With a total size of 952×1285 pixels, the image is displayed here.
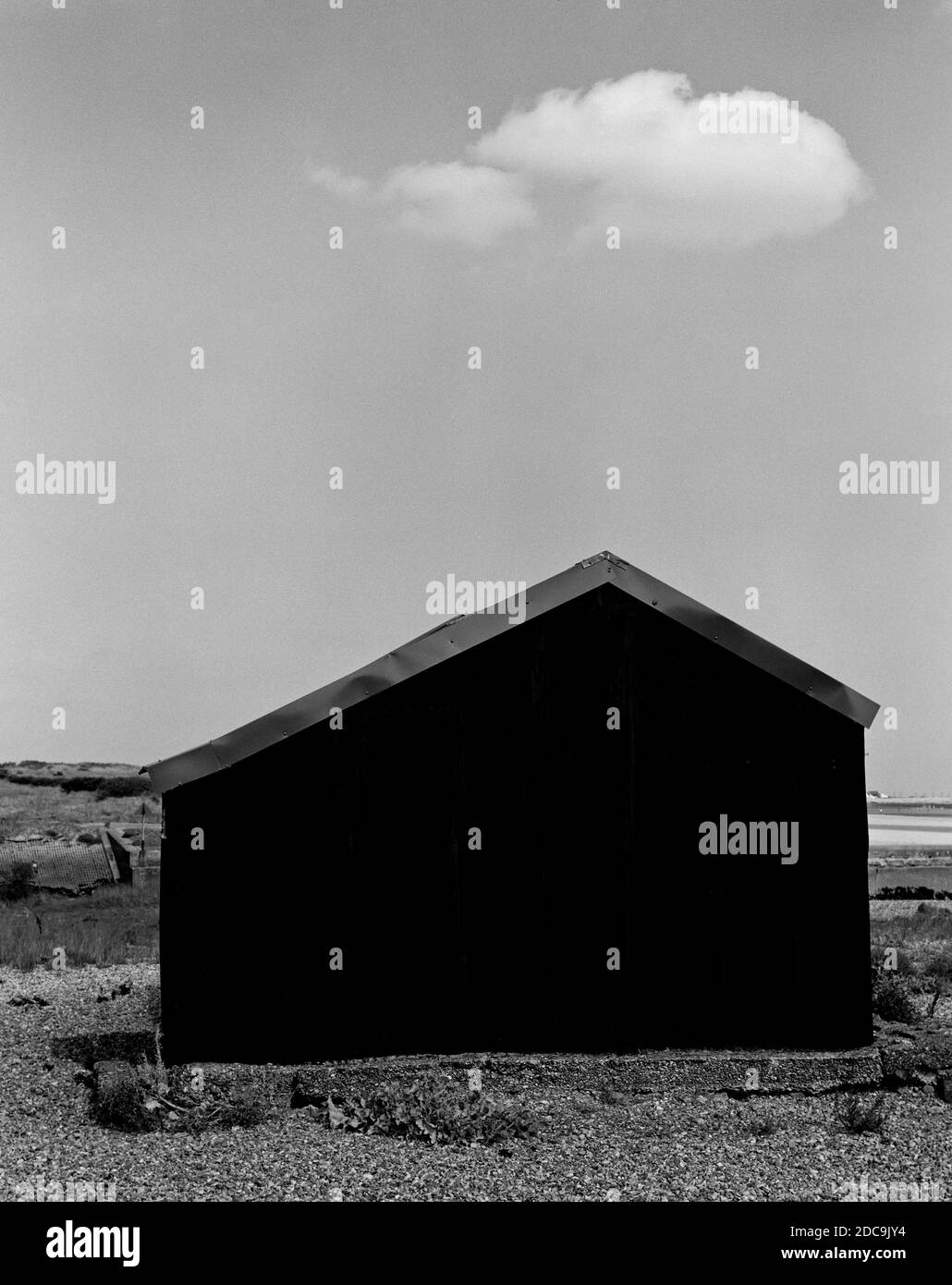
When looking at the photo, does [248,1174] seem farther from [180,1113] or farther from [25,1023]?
[25,1023]

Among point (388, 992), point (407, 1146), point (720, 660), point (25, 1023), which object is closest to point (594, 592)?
point (720, 660)

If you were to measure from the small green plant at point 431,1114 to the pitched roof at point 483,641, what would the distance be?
2.95 m

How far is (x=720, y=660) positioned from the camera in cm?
1091

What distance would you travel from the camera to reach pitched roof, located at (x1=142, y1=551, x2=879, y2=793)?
10453mm

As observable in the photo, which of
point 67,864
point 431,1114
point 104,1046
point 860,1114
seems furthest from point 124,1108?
point 67,864

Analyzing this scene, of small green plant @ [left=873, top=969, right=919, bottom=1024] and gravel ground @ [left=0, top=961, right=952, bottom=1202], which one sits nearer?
gravel ground @ [left=0, top=961, right=952, bottom=1202]

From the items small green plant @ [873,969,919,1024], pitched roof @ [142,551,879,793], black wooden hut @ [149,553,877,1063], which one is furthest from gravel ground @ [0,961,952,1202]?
pitched roof @ [142,551,879,793]

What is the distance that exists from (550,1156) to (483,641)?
4.19 m

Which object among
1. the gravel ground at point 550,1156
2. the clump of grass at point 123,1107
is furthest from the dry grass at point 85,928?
the clump of grass at point 123,1107

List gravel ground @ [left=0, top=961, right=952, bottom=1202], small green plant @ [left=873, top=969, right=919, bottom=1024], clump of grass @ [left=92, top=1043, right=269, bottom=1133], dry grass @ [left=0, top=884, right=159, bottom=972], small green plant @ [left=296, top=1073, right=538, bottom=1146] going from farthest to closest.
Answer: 1. dry grass @ [left=0, top=884, right=159, bottom=972]
2. small green plant @ [left=873, top=969, right=919, bottom=1024]
3. clump of grass @ [left=92, top=1043, right=269, bottom=1133]
4. small green plant @ [left=296, top=1073, right=538, bottom=1146]
5. gravel ground @ [left=0, top=961, right=952, bottom=1202]

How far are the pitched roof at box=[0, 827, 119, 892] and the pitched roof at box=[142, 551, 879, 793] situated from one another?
18594 mm

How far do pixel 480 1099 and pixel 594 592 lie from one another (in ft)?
14.3

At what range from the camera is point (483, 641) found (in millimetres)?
10742

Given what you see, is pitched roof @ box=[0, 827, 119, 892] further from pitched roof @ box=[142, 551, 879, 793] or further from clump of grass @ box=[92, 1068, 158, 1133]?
pitched roof @ box=[142, 551, 879, 793]
